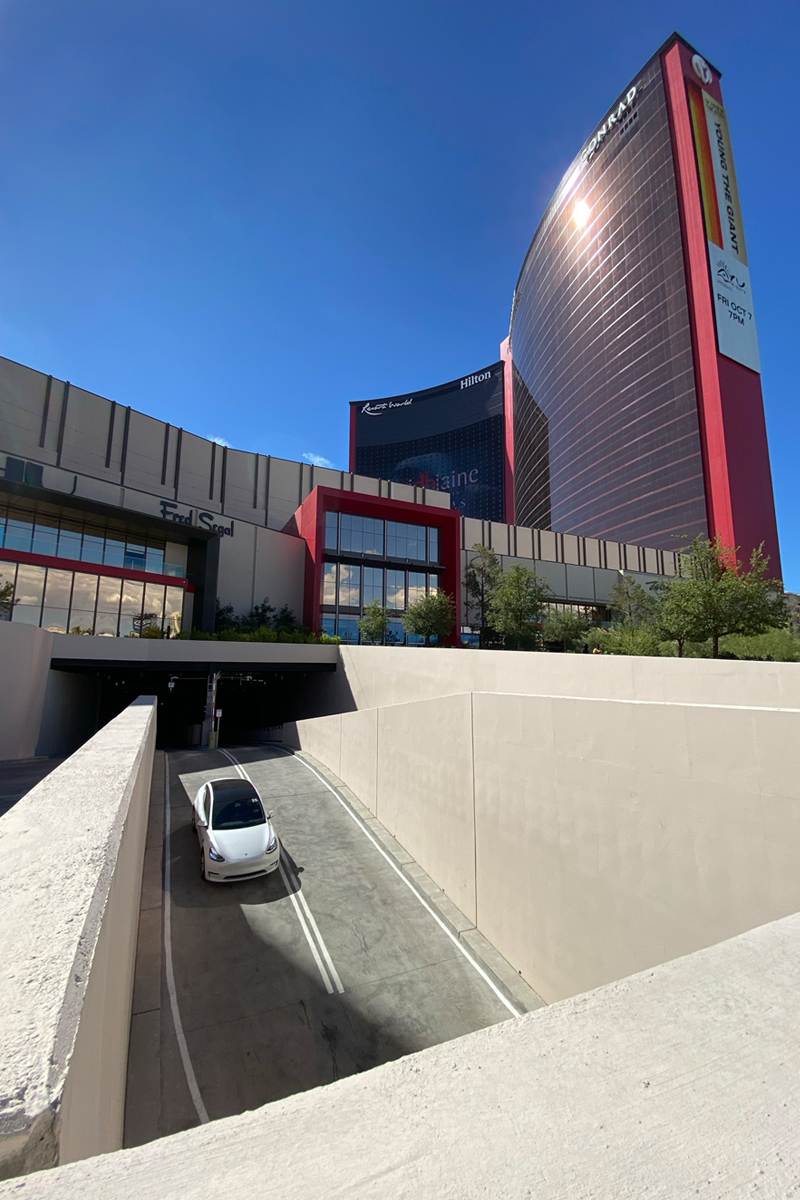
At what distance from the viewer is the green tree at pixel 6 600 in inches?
966

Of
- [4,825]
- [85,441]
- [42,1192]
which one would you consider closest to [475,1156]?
[42,1192]

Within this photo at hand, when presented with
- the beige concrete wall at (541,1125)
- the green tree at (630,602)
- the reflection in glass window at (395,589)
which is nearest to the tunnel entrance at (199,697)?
the reflection in glass window at (395,589)

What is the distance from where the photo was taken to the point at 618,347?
77.8 meters

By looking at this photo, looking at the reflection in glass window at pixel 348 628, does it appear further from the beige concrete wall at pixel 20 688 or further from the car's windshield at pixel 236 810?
the car's windshield at pixel 236 810

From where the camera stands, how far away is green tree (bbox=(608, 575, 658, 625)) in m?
43.6

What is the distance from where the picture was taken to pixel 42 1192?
1030 mm

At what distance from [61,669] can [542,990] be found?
23.6m

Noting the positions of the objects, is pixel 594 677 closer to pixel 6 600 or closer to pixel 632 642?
pixel 632 642

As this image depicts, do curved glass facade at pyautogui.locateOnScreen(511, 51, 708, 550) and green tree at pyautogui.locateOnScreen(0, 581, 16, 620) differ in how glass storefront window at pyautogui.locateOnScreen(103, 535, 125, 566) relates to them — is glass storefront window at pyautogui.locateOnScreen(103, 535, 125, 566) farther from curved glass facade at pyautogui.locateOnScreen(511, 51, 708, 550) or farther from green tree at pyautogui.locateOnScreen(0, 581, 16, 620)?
curved glass facade at pyautogui.locateOnScreen(511, 51, 708, 550)

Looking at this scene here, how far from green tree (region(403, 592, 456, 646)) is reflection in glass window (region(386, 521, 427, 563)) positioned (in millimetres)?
5304

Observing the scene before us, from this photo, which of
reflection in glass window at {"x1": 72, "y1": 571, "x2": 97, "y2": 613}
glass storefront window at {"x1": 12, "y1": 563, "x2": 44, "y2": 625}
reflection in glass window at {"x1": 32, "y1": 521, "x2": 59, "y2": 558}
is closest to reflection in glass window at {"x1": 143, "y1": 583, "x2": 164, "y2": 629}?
reflection in glass window at {"x1": 72, "y1": 571, "x2": 97, "y2": 613}

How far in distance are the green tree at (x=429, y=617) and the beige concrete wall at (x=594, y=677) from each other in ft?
41.4

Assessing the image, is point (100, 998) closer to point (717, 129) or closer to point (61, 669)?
point (61, 669)

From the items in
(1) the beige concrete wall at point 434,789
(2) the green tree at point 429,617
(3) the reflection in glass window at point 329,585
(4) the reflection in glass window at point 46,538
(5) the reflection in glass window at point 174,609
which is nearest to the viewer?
(1) the beige concrete wall at point 434,789
